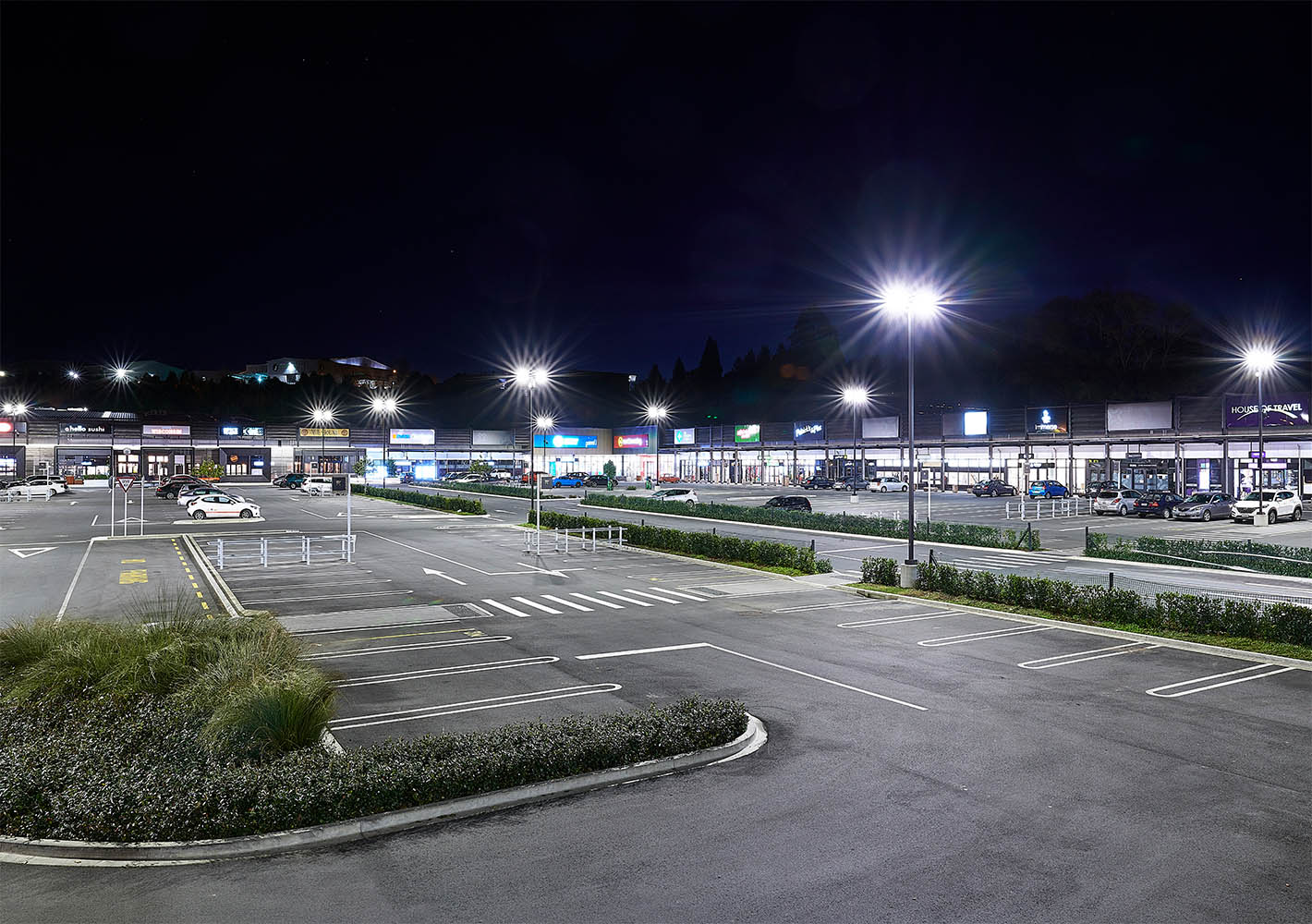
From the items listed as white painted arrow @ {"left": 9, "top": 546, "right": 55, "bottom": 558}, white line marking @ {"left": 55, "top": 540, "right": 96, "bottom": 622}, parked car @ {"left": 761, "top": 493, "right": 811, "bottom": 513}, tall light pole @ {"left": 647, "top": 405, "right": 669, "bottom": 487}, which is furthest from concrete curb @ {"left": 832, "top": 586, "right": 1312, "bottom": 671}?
tall light pole @ {"left": 647, "top": 405, "right": 669, "bottom": 487}

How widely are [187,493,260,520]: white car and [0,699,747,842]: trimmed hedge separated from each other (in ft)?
133

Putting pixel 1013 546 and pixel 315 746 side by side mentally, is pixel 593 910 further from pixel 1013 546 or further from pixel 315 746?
pixel 1013 546

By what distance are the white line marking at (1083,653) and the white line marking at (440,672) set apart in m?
8.44

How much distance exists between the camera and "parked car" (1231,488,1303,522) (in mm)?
43438

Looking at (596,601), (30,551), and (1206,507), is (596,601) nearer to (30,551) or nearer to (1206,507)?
(30,551)

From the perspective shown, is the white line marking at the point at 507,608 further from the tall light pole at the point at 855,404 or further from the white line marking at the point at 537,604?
the tall light pole at the point at 855,404

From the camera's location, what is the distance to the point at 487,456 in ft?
373

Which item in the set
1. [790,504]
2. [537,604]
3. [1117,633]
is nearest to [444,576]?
[537,604]

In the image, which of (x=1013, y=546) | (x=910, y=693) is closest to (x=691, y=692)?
(x=910, y=693)

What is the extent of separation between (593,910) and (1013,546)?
30.3m

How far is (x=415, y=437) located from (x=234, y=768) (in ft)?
334

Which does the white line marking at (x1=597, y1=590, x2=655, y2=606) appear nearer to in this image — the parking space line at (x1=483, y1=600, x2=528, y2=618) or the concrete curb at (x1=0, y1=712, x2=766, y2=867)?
the parking space line at (x1=483, y1=600, x2=528, y2=618)

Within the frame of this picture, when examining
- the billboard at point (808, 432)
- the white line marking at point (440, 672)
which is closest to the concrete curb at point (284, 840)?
the white line marking at point (440, 672)

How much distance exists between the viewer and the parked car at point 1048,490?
63719 mm
